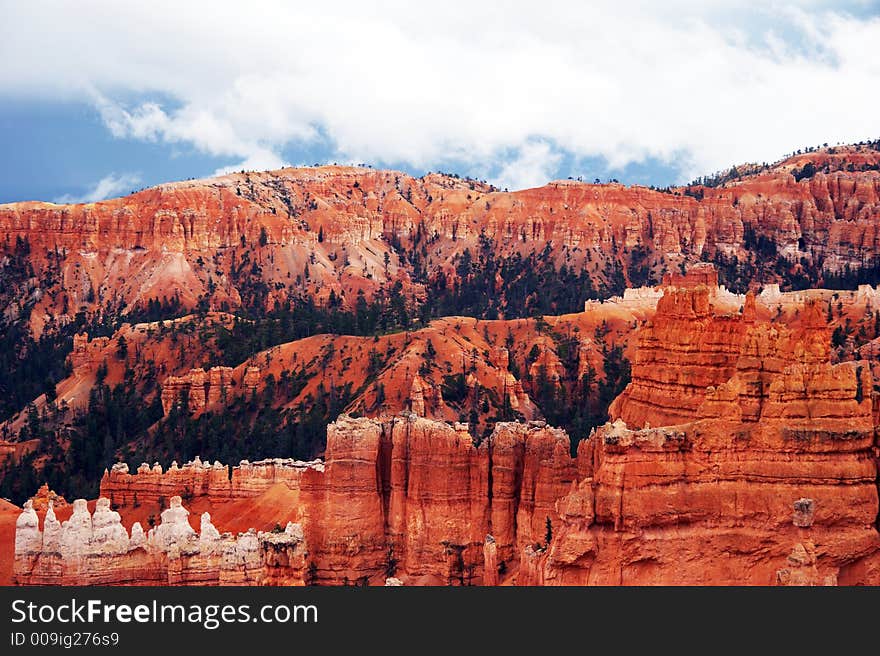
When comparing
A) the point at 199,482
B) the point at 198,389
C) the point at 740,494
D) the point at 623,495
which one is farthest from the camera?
the point at 198,389

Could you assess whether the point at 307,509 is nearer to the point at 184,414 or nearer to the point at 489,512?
the point at 489,512

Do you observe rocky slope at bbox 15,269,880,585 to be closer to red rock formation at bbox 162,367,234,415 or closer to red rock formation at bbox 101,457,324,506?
red rock formation at bbox 101,457,324,506

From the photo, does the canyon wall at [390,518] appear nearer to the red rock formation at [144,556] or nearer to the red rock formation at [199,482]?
the red rock formation at [144,556]

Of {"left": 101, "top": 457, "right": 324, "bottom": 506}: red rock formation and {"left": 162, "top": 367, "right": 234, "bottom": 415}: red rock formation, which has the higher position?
{"left": 162, "top": 367, "right": 234, "bottom": 415}: red rock formation

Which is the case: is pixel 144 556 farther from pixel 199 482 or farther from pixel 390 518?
pixel 199 482

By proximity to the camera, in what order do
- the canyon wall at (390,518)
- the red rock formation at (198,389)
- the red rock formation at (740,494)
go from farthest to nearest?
1. the red rock formation at (198,389)
2. the canyon wall at (390,518)
3. the red rock formation at (740,494)

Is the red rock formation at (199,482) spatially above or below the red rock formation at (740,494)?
below

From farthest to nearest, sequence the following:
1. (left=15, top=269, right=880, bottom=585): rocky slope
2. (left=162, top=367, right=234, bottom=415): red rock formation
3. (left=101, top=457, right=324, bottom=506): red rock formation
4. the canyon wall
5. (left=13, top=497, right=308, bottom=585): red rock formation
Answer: (left=162, top=367, right=234, bottom=415): red rock formation, (left=101, top=457, right=324, bottom=506): red rock formation, the canyon wall, (left=13, top=497, right=308, bottom=585): red rock formation, (left=15, top=269, right=880, bottom=585): rocky slope

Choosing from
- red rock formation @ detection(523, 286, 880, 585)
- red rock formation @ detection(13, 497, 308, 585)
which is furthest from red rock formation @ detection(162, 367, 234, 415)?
red rock formation @ detection(523, 286, 880, 585)

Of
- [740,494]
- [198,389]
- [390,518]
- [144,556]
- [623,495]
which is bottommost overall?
[144,556]

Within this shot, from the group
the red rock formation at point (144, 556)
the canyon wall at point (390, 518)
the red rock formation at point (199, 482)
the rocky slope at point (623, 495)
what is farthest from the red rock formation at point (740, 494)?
the red rock formation at point (199, 482)

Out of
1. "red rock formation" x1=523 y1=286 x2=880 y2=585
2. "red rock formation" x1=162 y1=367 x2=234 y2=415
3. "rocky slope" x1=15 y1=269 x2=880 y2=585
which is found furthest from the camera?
"red rock formation" x1=162 y1=367 x2=234 y2=415

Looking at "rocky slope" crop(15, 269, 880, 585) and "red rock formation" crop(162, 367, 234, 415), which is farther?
"red rock formation" crop(162, 367, 234, 415)

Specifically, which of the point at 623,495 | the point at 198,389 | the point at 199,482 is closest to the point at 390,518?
the point at 623,495
